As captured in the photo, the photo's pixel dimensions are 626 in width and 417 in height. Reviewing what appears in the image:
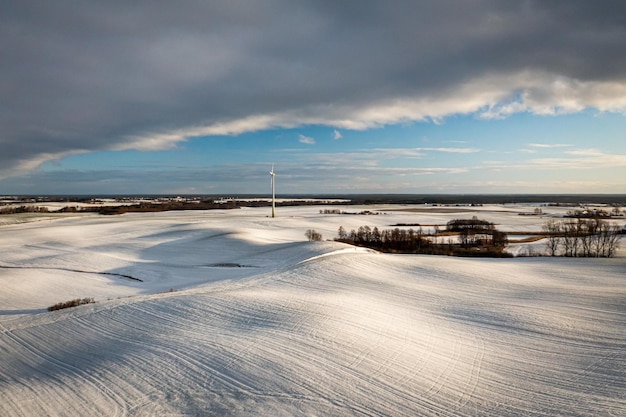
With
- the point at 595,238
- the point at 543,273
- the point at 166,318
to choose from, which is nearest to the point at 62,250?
the point at 166,318

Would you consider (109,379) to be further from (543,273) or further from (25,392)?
(543,273)

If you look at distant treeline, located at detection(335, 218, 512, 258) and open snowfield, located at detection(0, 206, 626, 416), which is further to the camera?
distant treeline, located at detection(335, 218, 512, 258)

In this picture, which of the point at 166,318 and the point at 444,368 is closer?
the point at 444,368

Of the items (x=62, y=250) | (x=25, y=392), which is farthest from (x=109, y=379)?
(x=62, y=250)

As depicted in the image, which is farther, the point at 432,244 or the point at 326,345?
the point at 432,244

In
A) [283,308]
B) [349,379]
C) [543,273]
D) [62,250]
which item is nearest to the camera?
[349,379]

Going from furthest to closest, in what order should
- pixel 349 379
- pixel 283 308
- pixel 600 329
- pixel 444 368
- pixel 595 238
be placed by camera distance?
1. pixel 595 238
2. pixel 283 308
3. pixel 600 329
4. pixel 444 368
5. pixel 349 379

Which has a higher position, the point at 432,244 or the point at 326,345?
the point at 326,345

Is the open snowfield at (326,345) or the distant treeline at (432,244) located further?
the distant treeline at (432,244)
